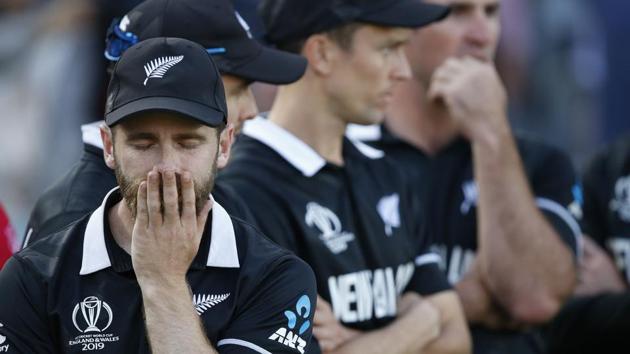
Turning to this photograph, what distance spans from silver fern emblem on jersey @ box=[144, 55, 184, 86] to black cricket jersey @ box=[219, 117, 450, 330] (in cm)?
124

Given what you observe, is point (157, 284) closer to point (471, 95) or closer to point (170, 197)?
point (170, 197)

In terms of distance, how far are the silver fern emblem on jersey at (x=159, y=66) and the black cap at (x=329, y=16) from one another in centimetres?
168

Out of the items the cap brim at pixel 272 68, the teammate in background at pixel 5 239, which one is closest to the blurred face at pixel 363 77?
the cap brim at pixel 272 68

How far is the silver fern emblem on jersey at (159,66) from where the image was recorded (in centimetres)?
383

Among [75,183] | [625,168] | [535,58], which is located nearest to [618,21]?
[535,58]

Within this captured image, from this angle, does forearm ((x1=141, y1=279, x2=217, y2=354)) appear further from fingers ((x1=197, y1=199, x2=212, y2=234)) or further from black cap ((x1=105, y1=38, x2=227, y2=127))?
black cap ((x1=105, y1=38, x2=227, y2=127))

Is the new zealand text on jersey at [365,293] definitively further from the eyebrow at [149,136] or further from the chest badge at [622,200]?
the chest badge at [622,200]

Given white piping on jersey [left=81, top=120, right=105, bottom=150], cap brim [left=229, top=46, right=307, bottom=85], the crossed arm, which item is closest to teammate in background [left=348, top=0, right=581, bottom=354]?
the crossed arm

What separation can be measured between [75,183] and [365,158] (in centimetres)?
143

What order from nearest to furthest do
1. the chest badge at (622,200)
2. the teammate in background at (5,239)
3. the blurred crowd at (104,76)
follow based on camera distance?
the teammate in background at (5,239) < the chest badge at (622,200) < the blurred crowd at (104,76)

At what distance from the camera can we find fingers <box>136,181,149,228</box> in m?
3.70

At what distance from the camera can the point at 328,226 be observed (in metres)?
5.17

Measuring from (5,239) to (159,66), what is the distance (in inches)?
53.3

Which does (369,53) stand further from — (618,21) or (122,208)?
(618,21)
